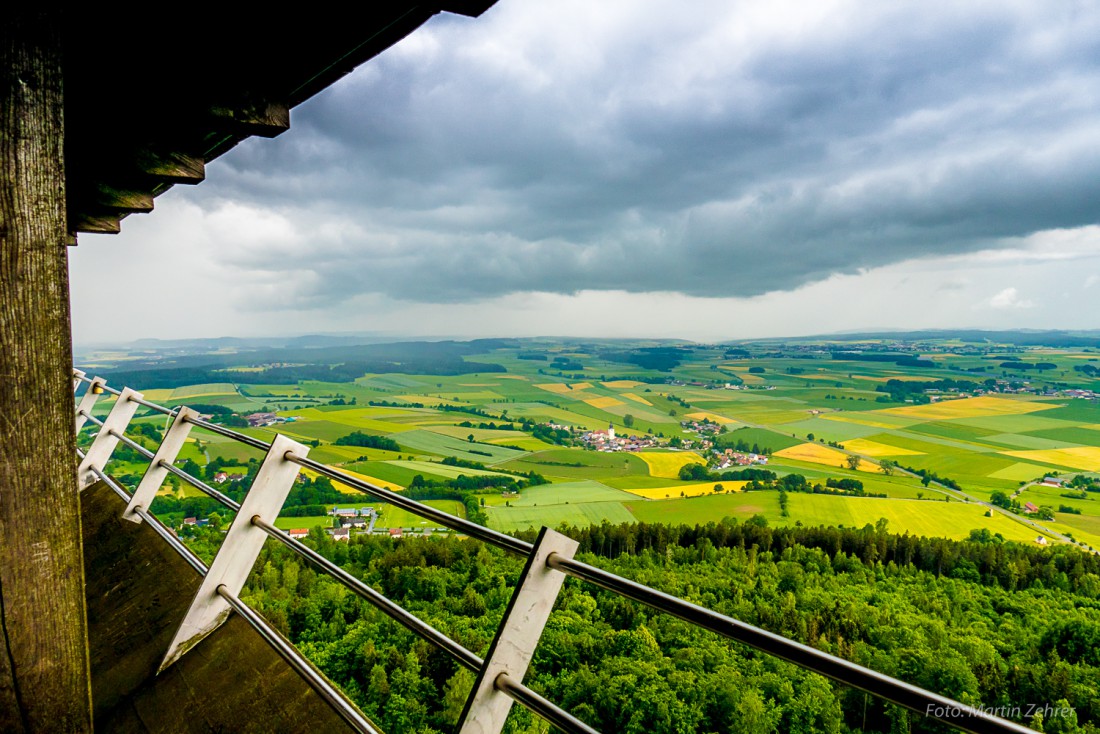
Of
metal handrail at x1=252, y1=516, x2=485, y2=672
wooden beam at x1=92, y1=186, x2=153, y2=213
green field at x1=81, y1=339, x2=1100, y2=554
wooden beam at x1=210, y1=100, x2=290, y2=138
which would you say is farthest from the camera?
green field at x1=81, y1=339, x2=1100, y2=554

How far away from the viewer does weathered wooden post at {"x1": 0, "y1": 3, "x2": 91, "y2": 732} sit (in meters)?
1.00

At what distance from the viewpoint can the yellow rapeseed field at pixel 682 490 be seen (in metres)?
50.2

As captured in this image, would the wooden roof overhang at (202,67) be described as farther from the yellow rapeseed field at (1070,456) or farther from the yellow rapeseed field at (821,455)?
the yellow rapeseed field at (1070,456)

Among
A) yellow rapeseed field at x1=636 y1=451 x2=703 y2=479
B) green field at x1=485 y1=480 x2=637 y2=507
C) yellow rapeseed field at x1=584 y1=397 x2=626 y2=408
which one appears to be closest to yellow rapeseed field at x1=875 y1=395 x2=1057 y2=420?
yellow rapeseed field at x1=636 y1=451 x2=703 y2=479

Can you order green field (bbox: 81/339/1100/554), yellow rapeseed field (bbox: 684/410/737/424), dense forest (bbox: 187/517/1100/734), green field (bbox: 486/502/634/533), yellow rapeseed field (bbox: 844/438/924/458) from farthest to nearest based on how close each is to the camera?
yellow rapeseed field (bbox: 684/410/737/424), yellow rapeseed field (bbox: 844/438/924/458), green field (bbox: 81/339/1100/554), green field (bbox: 486/502/634/533), dense forest (bbox: 187/517/1100/734)

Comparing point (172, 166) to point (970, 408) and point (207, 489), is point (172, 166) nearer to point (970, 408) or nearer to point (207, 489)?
point (207, 489)

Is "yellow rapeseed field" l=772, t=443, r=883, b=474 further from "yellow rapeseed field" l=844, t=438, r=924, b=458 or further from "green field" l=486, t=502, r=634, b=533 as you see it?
"green field" l=486, t=502, r=634, b=533

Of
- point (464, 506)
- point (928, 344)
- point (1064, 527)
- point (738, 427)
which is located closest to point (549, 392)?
point (738, 427)

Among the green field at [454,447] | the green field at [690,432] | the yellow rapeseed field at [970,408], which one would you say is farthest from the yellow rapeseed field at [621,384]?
the green field at [454,447]

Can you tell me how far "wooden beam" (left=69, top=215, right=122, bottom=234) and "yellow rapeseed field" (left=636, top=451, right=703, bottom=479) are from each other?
190 ft

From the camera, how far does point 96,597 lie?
8.21 feet

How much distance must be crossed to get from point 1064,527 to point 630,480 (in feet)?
127

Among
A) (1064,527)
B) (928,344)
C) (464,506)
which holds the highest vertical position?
(928,344)

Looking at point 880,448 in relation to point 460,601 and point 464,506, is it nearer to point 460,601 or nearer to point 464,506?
point 464,506
